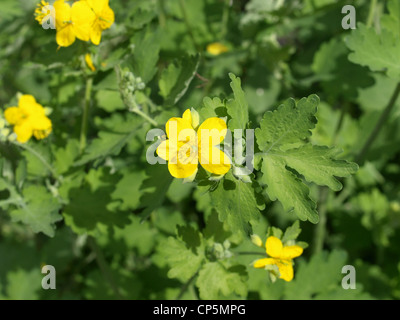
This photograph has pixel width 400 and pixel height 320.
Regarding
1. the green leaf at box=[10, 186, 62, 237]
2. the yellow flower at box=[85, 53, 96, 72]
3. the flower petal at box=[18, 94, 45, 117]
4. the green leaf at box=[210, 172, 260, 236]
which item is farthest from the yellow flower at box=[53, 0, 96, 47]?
the green leaf at box=[210, 172, 260, 236]

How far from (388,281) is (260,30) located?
1637 millimetres

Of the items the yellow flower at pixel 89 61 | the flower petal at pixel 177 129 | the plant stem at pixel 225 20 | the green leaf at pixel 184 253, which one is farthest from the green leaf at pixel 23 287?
the plant stem at pixel 225 20

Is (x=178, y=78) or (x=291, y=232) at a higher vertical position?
(x=178, y=78)

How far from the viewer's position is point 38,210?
182cm

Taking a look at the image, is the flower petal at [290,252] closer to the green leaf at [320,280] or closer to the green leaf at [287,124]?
the green leaf at [287,124]

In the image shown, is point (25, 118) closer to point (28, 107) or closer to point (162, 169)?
point (28, 107)

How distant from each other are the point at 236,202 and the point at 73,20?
84cm

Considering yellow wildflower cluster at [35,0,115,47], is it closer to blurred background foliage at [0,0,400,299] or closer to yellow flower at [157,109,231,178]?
blurred background foliage at [0,0,400,299]

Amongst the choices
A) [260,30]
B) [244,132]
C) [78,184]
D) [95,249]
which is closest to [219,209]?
[244,132]

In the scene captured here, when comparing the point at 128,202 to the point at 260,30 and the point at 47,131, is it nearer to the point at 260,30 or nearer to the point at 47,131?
the point at 47,131

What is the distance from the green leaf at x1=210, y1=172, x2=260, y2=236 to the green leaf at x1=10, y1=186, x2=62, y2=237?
27.4 inches

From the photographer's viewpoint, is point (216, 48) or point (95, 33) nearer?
point (95, 33)

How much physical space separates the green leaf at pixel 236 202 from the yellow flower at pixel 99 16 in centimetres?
71

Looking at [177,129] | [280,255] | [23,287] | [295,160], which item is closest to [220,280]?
[280,255]
